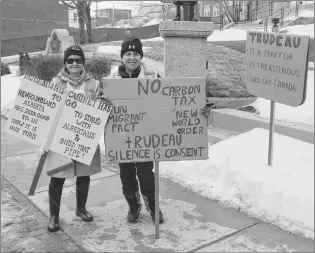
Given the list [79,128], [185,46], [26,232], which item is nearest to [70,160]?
[79,128]

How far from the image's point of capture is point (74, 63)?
3.69m

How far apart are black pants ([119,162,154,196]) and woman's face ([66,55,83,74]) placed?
918 millimetres

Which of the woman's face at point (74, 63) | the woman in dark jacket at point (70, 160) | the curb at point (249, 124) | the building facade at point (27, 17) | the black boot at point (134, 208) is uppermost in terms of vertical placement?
the building facade at point (27, 17)

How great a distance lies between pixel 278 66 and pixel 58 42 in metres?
14.0

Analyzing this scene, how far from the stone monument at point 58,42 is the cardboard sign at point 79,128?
13875 mm

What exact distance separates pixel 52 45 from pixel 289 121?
12.8 m

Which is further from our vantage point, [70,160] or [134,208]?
[134,208]

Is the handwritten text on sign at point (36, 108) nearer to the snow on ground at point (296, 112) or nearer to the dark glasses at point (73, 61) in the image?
the dark glasses at point (73, 61)

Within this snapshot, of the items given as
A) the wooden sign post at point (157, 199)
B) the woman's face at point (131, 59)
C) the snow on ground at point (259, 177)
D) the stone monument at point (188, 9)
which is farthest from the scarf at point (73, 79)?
the stone monument at point (188, 9)

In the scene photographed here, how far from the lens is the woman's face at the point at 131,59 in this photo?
368cm

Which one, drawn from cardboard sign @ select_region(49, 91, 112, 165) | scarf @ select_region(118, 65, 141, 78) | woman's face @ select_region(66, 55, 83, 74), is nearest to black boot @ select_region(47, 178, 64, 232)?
cardboard sign @ select_region(49, 91, 112, 165)

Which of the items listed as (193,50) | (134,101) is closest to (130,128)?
(134,101)

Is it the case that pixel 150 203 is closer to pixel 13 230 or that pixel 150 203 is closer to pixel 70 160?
pixel 70 160

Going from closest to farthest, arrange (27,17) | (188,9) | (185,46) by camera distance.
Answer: (27,17) → (188,9) → (185,46)
